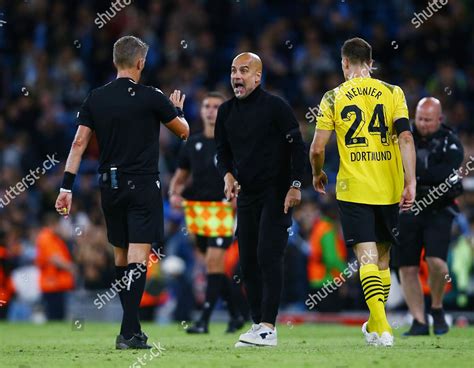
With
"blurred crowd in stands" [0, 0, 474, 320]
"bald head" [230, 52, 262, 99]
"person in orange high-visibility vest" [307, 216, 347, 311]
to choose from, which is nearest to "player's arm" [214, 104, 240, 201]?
"bald head" [230, 52, 262, 99]

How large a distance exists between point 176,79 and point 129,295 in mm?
13693

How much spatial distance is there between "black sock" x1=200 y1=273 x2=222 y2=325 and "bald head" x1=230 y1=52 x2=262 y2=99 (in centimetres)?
391

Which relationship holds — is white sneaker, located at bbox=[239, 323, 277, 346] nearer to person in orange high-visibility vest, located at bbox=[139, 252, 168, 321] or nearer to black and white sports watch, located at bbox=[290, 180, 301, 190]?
black and white sports watch, located at bbox=[290, 180, 301, 190]

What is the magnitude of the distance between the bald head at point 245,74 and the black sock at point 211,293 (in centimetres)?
391

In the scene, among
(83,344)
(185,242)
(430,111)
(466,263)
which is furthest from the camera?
(185,242)

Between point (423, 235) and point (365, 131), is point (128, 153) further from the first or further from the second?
point (423, 235)

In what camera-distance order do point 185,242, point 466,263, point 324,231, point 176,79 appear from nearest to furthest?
point 466,263 < point 324,231 < point 185,242 < point 176,79

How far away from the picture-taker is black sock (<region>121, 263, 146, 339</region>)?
8984 millimetres

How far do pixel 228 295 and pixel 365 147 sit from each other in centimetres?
438

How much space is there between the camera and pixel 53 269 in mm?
18578

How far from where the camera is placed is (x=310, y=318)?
17.1 m

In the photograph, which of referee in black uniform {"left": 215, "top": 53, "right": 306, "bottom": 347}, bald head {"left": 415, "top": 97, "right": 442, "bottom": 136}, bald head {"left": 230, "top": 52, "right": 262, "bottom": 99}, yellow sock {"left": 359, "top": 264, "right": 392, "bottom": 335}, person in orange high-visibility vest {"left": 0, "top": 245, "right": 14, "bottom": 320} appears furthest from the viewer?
person in orange high-visibility vest {"left": 0, "top": 245, "right": 14, "bottom": 320}

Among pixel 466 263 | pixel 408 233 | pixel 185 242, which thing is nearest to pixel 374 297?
pixel 408 233

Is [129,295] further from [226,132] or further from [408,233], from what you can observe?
[408,233]
